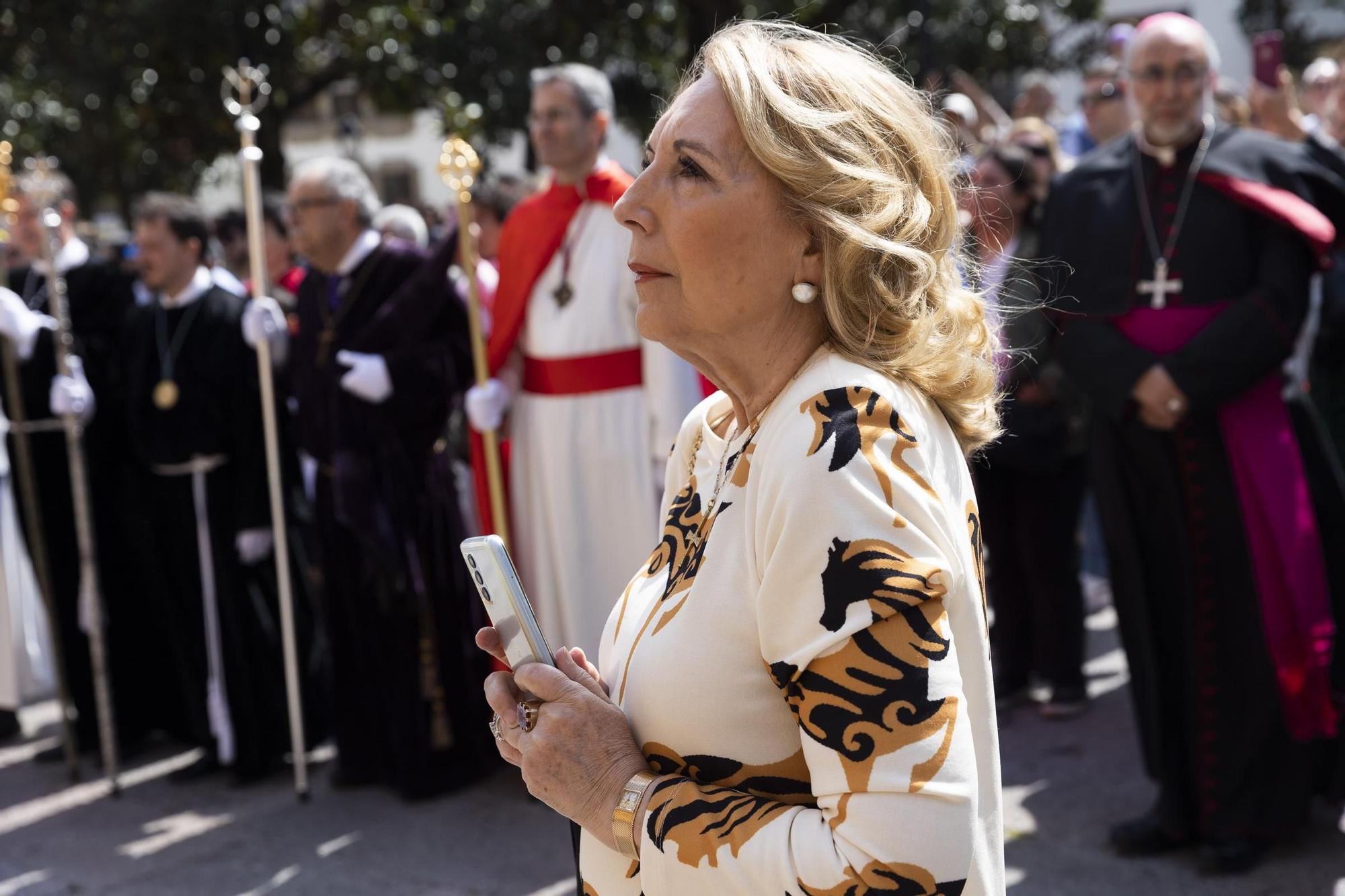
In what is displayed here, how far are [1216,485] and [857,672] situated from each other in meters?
2.83

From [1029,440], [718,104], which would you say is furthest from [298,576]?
[718,104]

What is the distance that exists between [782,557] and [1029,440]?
4.06 m

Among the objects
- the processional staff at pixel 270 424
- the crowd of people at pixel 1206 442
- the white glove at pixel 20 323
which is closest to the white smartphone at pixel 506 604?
the crowd of people at pixel 1206 442

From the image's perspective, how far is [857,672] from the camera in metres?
1.34

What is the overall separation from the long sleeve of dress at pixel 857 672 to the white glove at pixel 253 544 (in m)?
4.12

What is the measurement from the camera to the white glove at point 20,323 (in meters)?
5.54

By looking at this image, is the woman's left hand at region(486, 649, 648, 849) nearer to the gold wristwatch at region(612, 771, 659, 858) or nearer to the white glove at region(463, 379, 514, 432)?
the gold wristwatch at region(612, 771, 659, 858)

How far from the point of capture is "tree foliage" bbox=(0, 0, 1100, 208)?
50.4 feet

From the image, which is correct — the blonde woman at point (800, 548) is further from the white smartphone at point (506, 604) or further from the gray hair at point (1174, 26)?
the gray hair at point (1174, 26)

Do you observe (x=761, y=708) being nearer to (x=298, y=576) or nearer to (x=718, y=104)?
(x=718, y=104)

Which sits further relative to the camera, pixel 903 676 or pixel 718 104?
pixel 718 104

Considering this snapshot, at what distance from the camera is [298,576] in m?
5.75

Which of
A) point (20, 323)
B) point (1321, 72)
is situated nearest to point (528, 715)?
point (20, 323)

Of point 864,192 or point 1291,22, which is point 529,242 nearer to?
point 864,192
